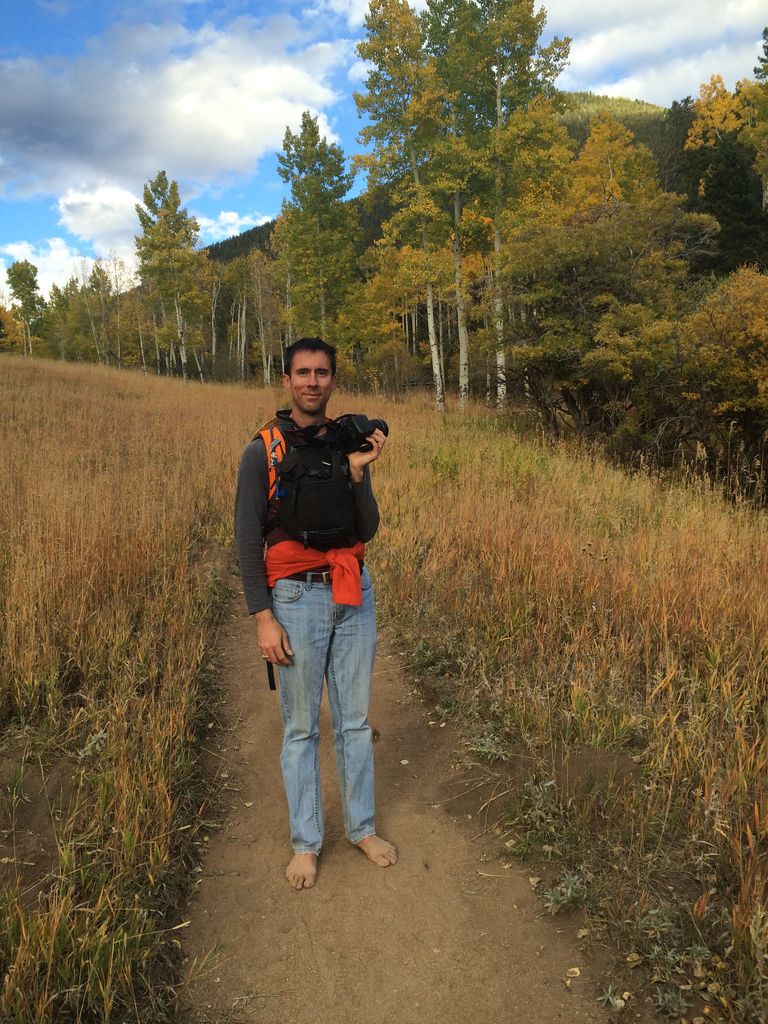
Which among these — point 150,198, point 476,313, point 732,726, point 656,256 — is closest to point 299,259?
point 150,198

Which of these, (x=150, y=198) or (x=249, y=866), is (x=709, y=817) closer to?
(x=249, y=866)

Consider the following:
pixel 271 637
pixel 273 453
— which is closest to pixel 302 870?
pixel 271 637

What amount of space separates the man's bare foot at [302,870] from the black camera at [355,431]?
1.81 metres

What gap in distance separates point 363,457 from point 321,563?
48cm

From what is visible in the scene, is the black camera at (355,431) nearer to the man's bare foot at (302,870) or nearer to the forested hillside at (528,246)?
the man's bare foot at (302,870)

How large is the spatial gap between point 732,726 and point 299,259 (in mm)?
24591

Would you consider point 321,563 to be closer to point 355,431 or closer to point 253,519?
point 253,519

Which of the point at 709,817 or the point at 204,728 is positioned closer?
the point at 709,817

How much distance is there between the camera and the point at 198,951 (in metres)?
2.28

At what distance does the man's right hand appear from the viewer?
2.38 m

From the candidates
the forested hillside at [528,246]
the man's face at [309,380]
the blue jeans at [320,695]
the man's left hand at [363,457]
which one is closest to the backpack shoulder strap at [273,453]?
the man's face at [309,380]

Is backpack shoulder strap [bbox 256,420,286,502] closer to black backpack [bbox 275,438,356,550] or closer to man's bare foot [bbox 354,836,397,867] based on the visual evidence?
black backpack [bbox 275,438,356,550]

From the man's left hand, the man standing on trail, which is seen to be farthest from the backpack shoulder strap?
the man's left hand

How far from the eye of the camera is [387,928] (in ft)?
7.77
